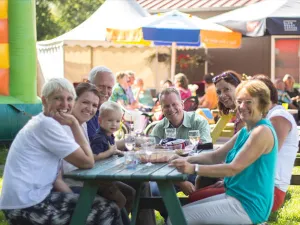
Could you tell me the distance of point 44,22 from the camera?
33.2 m

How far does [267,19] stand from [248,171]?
971 cm

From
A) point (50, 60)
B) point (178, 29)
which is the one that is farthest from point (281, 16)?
point (50, 60)

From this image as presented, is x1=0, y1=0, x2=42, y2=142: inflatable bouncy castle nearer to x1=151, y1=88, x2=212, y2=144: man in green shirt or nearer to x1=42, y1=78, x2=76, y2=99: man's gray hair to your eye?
x1=151, y1=88, x2=212, y2=144: man in green shirt

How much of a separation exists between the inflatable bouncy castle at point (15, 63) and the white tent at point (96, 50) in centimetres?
552

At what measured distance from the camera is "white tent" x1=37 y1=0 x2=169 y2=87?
1791 centimetres

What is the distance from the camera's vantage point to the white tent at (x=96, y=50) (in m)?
17.9

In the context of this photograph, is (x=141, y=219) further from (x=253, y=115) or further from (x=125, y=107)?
(x=125, y=107)

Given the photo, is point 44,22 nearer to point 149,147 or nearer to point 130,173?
point 149,147

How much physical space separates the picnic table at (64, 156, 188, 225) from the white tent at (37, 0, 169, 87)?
12.7 metres

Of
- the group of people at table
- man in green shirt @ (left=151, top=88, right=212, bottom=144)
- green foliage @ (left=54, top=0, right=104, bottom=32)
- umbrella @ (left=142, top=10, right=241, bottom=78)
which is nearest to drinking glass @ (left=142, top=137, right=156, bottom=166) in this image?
the group of people at table

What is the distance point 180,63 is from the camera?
821 inches

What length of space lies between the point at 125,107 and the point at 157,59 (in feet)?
29.5

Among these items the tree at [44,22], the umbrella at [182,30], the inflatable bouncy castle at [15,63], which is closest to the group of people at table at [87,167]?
the inflatable bouncy castle at [15,63]

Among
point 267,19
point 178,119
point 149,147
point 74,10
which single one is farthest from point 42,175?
point 74,10
